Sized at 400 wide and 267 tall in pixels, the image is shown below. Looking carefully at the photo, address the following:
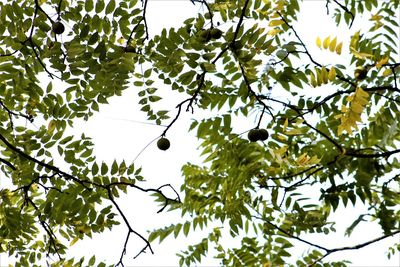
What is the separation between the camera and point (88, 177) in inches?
148

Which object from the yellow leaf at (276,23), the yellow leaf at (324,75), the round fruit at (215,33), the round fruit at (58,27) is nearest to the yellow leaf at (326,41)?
the yellow leaf at (324,75)

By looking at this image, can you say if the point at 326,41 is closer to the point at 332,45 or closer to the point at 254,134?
the point at 332,45

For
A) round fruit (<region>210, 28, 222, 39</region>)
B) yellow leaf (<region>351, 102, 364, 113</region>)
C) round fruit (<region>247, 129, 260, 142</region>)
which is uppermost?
round fruit (<region>210, 28, 222, 39</region>)

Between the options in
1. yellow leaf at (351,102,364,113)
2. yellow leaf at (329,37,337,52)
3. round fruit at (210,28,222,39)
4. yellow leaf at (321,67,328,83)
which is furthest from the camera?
round fruit at (210,28,222,39)

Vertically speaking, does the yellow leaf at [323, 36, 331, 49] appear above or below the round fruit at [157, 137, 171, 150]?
above

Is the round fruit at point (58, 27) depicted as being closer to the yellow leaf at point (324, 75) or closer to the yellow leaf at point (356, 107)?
the yellow leaf at point (324, 75)

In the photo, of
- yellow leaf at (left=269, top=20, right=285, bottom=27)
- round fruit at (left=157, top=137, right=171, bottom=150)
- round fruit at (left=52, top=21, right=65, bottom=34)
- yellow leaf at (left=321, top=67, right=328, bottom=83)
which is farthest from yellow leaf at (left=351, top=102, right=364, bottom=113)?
round fruit at (left=52, top=21, right=65, bottom=34)

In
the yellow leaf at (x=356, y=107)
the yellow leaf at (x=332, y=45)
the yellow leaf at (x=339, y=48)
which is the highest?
the yellow leaf at (x=332, y=45)

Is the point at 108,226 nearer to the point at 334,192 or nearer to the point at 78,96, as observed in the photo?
the point at 78,96

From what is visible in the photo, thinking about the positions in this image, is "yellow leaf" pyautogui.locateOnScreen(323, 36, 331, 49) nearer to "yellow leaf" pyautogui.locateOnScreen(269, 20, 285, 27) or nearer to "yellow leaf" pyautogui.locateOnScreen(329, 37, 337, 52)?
"yellow leaf" pyautogui.locateOnScreen(329, 37, 337, 52)

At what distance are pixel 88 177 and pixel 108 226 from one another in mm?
384

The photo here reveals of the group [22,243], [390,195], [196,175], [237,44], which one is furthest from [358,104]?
[22,243]

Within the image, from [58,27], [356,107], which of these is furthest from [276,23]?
[58,27]

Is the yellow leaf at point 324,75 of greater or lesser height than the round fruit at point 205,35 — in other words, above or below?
below
